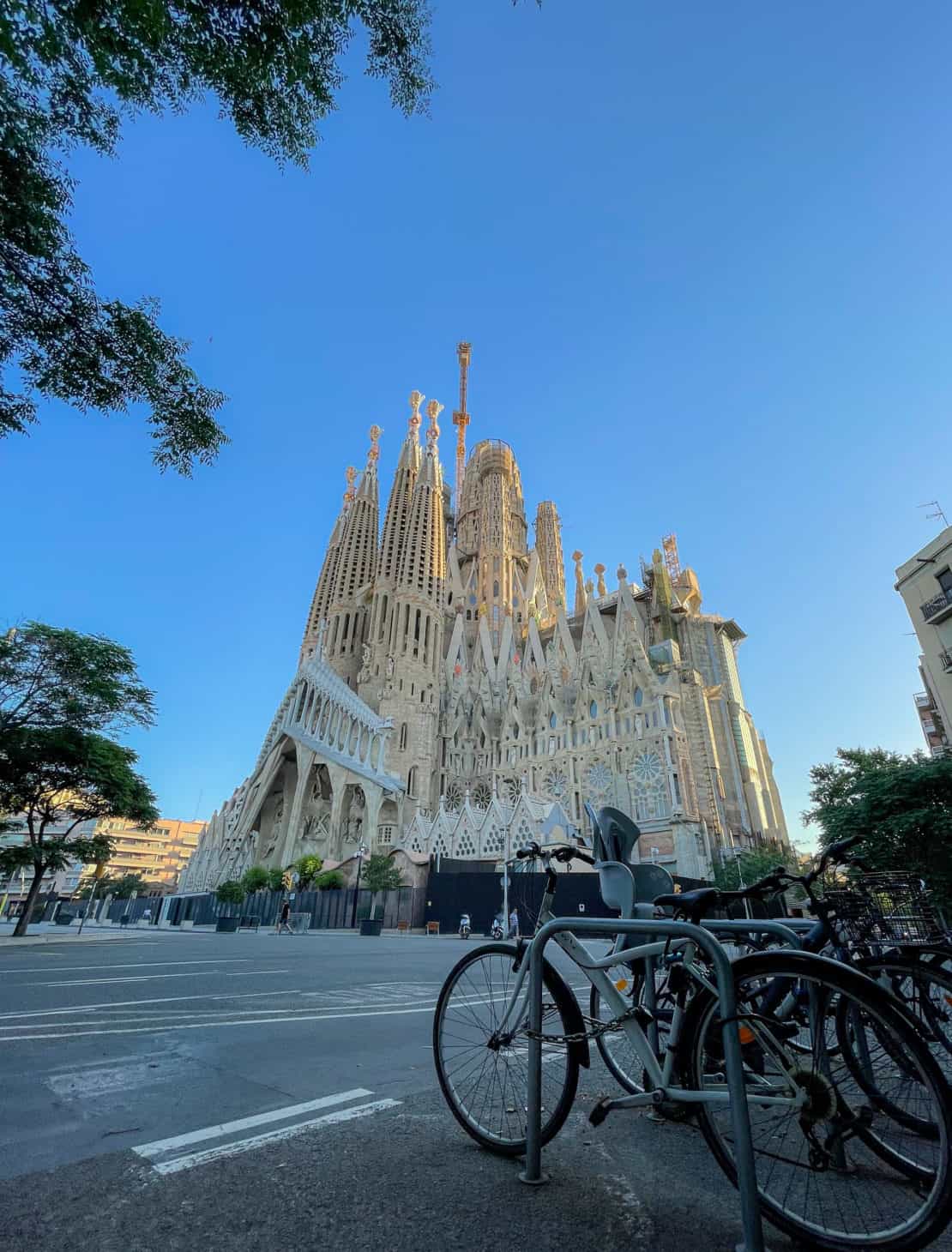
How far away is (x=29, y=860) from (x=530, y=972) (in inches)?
961

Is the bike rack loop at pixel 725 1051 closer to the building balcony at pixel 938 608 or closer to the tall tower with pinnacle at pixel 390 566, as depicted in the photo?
the building balcony at pixel 938 608

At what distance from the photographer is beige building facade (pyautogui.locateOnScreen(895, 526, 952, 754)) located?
2483cm

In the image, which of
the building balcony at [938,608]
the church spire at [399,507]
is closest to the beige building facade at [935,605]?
the building balcony at [938,608]

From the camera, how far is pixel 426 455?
Result: 7131 centimetres

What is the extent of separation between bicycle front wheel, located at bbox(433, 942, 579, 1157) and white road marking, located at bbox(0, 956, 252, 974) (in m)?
8.99

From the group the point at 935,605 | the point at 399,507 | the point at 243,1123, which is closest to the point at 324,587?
the point at 399,507

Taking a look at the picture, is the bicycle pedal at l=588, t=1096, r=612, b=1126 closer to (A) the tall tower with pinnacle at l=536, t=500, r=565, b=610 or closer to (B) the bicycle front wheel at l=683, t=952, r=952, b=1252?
(B) the bicycle front wheel at l=683, t=952, r=952, b=1252

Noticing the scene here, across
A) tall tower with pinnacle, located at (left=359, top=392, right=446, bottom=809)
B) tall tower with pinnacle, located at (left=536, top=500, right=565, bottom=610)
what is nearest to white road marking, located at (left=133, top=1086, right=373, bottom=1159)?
tall tower with pinnacle, located at (left=359, top=392, right=446, bottom=809)

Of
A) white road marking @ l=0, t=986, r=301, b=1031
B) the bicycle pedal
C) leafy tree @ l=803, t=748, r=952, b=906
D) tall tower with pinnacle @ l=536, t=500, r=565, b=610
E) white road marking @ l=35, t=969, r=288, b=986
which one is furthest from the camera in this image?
tall tower with pinnacle @ l=536, t=500, r=565, b=610

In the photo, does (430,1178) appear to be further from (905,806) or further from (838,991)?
(905,806)

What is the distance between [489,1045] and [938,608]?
29643 mm

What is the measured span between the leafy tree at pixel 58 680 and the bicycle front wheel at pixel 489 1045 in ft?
70.7

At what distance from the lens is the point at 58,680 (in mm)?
20141

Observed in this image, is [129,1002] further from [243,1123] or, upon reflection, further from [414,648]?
[414,648]
